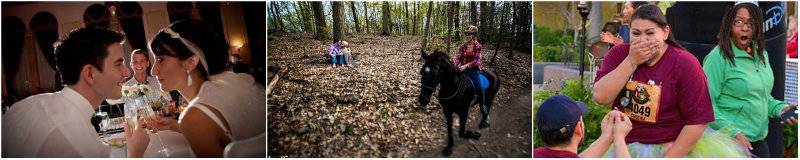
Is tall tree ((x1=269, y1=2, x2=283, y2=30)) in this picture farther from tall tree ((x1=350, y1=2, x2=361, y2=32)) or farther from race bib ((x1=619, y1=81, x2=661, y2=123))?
race bib ((x1=619, y1=81, x2=661, y2=123))

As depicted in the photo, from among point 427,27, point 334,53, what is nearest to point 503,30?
point 427,27

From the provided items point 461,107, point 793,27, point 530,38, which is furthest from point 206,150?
point 793,27

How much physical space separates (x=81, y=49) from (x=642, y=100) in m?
5.04

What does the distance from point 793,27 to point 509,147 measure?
9.56 feet

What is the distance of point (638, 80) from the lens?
6.86 meters

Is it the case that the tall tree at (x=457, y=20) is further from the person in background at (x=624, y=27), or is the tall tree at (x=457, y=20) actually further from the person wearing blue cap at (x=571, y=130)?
the person in background at (x=624, y=27)

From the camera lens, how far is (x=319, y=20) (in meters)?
7.33

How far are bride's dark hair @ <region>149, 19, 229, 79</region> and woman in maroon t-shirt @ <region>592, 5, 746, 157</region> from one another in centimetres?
354

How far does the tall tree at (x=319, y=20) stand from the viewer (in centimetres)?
732

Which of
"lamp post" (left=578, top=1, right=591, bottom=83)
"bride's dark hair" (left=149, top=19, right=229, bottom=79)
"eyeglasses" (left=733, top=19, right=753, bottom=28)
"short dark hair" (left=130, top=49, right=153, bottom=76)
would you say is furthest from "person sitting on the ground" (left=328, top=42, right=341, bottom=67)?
"eyeglasses" (left=733, top=19, right=753, bottom=28)

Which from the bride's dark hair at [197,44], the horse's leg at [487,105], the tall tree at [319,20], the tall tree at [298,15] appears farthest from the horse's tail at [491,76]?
the bride's dark hair at [197,44]

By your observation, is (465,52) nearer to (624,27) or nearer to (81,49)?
(624,27)

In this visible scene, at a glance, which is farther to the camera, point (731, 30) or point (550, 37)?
point (550, 37)

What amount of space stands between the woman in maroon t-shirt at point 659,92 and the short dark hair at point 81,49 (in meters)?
4.55
